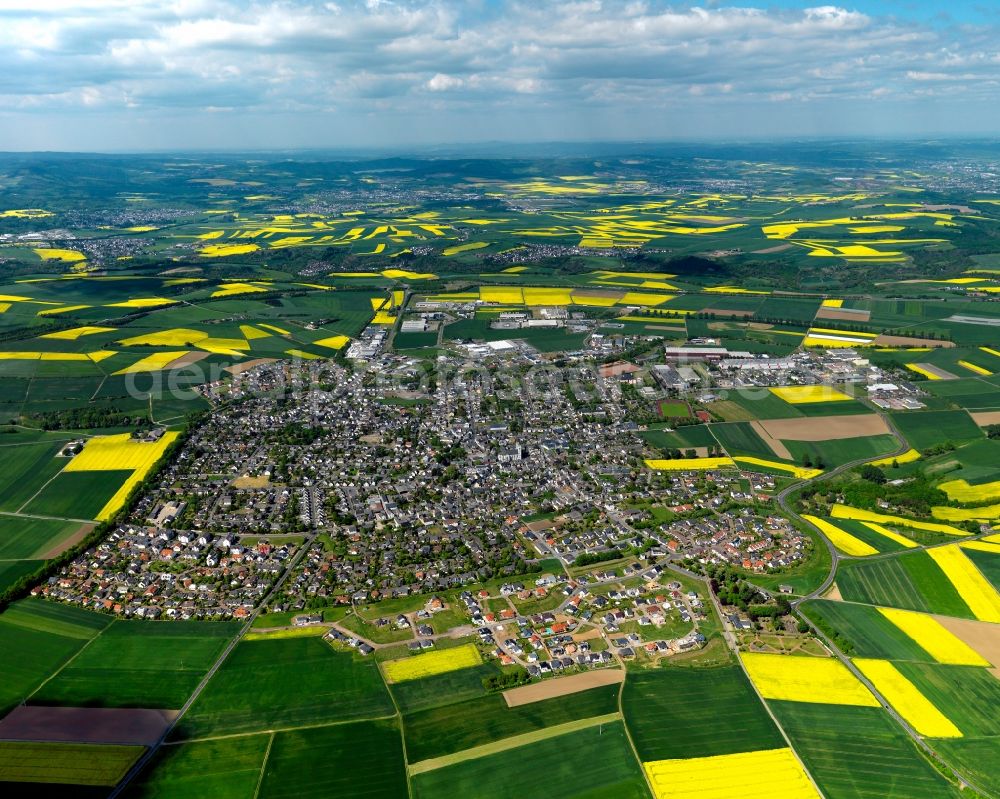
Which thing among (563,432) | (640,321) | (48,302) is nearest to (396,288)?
(640,321)

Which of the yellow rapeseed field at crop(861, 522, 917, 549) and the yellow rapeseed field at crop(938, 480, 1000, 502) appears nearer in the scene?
the yellow rapeseed field at crop(861, 522, 917, 549)

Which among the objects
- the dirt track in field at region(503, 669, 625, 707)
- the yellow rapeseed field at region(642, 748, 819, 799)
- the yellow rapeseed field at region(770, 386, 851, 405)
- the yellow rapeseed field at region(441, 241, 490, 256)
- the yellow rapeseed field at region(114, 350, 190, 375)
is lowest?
the yellow rapeseed field at region(642, 748, 819, 799)

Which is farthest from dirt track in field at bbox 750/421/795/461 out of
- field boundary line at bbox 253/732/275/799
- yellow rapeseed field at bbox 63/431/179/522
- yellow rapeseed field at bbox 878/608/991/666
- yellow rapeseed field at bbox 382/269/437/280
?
yellow rapeseed field at bbox 382/269/437/280

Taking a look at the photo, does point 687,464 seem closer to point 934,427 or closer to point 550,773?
point 934,427

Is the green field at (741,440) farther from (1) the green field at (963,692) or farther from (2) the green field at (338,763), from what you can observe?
(2) the green field at (338,763)

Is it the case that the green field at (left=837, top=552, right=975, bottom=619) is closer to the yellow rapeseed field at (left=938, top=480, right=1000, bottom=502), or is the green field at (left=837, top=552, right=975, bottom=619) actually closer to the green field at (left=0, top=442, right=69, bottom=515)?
the yellow rapeseed field at (left=938, top=480, right=1000, bottom=502)

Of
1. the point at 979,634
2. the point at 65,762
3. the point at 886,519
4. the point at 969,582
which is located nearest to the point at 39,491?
the point at 65,762
